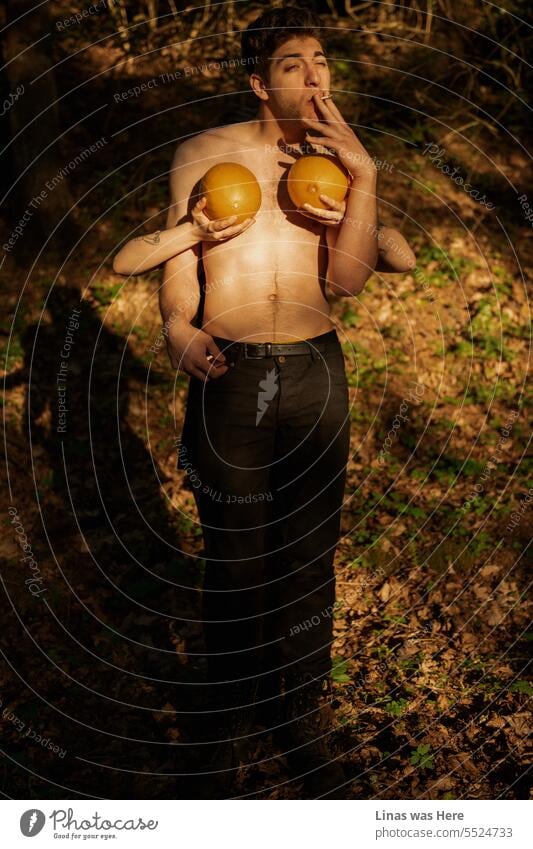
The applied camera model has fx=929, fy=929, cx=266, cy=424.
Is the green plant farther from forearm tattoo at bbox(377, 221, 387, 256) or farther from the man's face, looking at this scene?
the man's face

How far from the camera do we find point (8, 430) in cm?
830

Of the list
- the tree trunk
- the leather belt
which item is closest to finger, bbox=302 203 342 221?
the leather belt

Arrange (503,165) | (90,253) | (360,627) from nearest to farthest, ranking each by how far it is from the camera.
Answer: (360,627)
(90,253)
(503,165)

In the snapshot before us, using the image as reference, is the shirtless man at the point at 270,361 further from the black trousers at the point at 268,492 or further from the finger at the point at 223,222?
the finger at the point at 223,222

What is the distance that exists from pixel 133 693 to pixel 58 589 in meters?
1.24

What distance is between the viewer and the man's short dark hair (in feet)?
13.3

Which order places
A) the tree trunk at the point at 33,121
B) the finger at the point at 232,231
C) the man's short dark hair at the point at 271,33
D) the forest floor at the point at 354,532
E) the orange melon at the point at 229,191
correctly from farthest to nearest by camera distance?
the tree trunk at the point at 33,121 < the forest floor at the point at 354,532 < the man's short dark hair at the point at 271,33 < the finger at the point at 232,231 < the orange melon at the point at 229,191

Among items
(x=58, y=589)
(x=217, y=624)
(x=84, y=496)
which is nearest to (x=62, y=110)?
(x=84, y=496)

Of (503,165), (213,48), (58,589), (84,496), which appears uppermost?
(213,48)

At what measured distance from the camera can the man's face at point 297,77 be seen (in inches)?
156

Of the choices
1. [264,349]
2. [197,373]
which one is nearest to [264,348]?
[264,349]

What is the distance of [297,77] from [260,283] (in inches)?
35.3

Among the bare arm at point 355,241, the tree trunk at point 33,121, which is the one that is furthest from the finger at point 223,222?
the tree trunk at point 33,121
